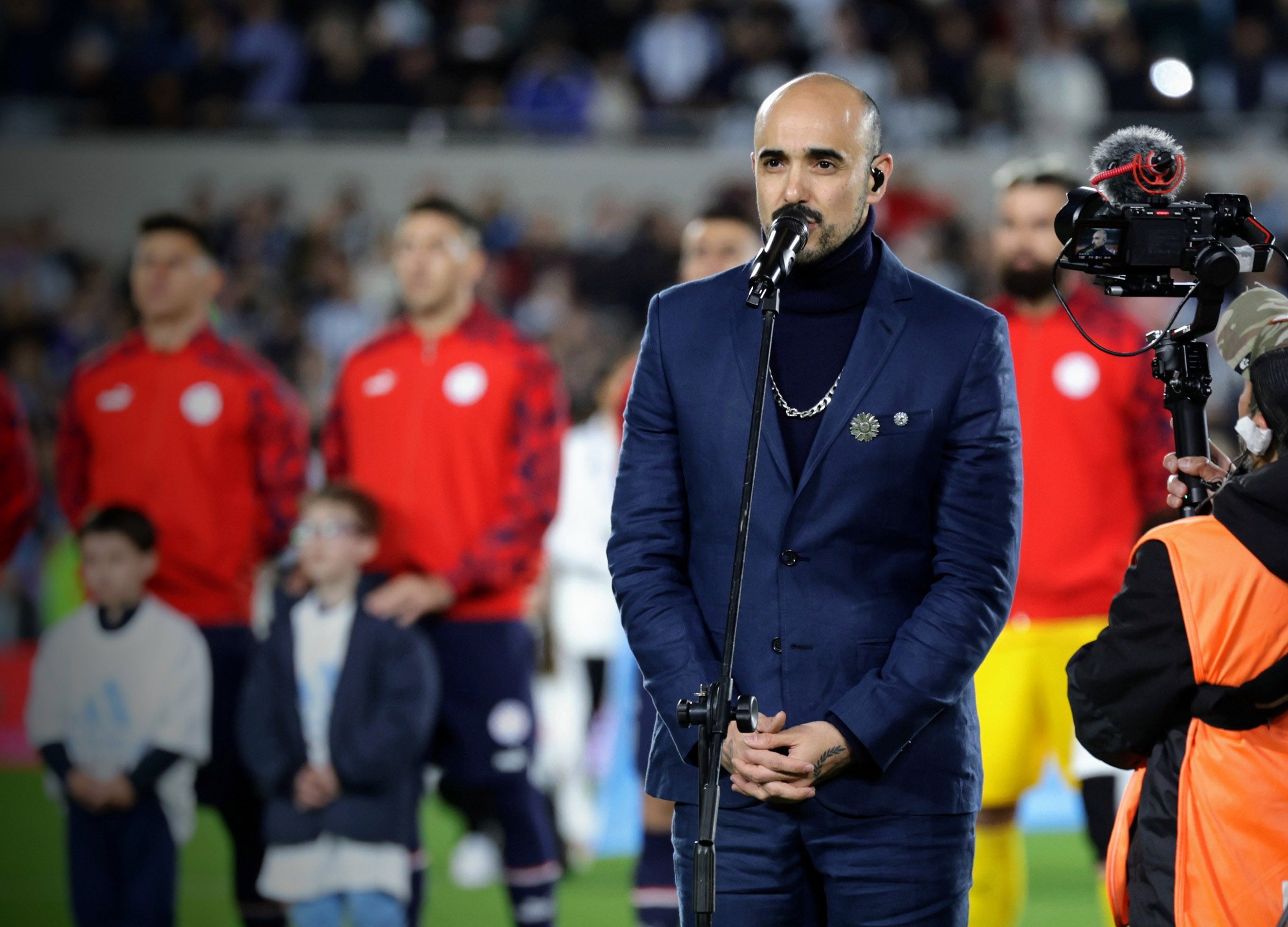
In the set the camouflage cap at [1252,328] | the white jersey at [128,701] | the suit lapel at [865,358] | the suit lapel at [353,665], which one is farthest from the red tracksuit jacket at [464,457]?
the camouflage cap at [1252,328]

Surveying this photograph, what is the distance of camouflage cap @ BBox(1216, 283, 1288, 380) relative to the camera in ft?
9.04

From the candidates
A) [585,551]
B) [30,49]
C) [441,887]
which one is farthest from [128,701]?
[30,49]

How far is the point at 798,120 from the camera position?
2936 mm

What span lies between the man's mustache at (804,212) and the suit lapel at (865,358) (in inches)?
7.8

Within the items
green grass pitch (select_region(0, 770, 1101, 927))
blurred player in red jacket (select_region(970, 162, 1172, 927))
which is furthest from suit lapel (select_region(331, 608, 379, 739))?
blurred player in red jacket (select_region(970, 162, 1172, 927))

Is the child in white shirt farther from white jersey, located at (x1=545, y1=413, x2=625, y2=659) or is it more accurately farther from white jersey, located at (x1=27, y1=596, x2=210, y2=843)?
white jersey, located at (x1=545, y1=413, x2=625, y2=659)

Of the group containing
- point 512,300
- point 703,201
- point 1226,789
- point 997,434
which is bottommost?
point 1226,789

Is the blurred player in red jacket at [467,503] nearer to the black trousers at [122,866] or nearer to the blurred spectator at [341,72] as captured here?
the black trousers at [122,866]

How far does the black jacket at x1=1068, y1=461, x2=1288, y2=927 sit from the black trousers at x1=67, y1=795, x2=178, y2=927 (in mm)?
3202

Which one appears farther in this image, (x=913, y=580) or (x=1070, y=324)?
(x=1070, y=324)

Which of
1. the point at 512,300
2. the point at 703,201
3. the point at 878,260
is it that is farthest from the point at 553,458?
the point at 703,201

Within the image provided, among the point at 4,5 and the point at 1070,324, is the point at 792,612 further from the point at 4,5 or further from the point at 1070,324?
the point at 4,5

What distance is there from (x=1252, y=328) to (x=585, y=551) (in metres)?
5.39

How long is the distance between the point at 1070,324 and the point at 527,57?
33.2 ft
